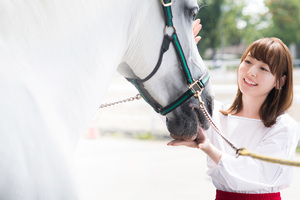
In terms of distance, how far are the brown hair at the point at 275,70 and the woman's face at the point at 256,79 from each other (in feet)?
0.08

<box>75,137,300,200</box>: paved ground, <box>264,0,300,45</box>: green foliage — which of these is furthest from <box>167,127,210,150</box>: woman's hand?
<box>264,0,300,45</box>: green foliage

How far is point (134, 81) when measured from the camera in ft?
4.39

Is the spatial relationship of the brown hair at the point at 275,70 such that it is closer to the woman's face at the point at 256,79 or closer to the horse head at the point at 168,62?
the woman's face at the point at 256,79

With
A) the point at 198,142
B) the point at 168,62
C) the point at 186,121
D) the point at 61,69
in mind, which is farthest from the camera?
the point at 198,142

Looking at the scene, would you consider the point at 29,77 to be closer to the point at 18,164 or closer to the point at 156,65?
the point at 18,164

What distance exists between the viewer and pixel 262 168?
1659 millimetres

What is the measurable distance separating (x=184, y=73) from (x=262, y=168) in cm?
65

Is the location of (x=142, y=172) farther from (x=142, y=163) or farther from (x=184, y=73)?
(x=184, y=73)

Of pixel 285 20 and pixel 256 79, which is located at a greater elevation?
pixel 256 79

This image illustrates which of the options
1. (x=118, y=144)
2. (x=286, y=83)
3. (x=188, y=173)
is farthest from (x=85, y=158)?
(x=286, y=83)

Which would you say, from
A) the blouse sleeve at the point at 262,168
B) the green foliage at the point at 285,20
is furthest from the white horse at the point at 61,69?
the green foliage at the point at 285,20

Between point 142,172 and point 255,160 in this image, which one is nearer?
point 255,160

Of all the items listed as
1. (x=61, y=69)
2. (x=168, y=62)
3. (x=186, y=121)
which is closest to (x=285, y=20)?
(x=186, y=121)

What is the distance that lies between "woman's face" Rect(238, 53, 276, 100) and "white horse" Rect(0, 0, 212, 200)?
1.66ft
